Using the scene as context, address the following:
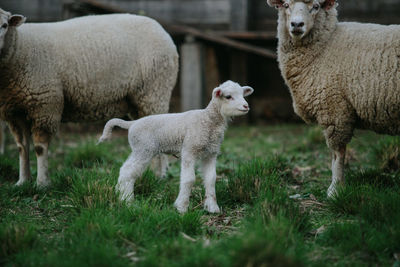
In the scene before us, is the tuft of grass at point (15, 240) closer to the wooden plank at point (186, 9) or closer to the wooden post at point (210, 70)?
the wooden post at point (210, 70)

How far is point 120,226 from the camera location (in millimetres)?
3248

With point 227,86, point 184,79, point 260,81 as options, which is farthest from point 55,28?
point 260,81

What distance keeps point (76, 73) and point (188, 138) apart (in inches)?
77.9

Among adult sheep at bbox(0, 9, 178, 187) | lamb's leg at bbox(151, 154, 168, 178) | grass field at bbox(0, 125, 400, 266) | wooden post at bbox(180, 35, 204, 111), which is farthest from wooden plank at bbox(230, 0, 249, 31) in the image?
grass field at bbox(0, 125, 400, 266)

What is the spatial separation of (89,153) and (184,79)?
4.19m

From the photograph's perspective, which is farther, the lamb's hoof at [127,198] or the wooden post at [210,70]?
the wooden post at [210,70]

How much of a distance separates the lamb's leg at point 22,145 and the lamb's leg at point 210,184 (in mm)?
2258

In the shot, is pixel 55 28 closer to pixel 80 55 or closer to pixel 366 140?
pixel 80 55

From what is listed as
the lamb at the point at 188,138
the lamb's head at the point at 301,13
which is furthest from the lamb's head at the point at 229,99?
the lamb's head at the point at 301,13

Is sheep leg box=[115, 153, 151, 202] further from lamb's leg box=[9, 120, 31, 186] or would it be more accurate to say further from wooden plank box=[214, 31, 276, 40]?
wooden plank box=[214, 31, 276, 40]

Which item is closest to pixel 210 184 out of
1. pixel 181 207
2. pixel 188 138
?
pixel 181 207

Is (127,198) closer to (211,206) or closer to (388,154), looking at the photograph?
(211,206)

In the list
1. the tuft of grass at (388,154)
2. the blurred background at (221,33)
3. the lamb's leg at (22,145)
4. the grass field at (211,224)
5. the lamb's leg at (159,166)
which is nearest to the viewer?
the grass field at (211,224)

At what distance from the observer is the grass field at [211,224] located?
278 centimetres
